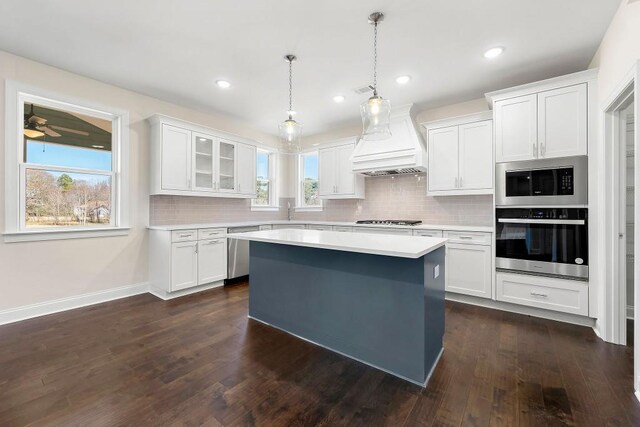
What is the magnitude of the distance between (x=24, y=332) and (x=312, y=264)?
2.84 m

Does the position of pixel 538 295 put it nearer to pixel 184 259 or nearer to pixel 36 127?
pixel 184 259

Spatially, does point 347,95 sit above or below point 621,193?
above

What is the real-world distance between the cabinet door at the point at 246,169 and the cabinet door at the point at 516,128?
3700 millimetres

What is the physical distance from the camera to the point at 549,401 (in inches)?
70.6

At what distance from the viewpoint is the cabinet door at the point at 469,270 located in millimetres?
3404

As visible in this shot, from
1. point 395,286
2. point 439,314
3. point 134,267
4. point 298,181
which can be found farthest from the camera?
point 298,181

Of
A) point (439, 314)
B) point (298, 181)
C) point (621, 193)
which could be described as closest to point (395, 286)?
point (439, 314)

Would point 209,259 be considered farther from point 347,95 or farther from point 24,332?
point 347,95

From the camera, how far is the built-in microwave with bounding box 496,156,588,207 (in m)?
2.86

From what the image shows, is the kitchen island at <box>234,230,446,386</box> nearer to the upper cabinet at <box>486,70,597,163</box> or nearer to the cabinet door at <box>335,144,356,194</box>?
the upper cabinet at <box>486,70,597,163</box>

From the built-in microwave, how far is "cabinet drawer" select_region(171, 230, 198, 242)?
390cm

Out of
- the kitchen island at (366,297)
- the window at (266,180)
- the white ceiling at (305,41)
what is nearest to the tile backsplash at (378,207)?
the window at (266,180)

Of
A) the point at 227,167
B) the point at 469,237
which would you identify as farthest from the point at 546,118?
the point at 227,167

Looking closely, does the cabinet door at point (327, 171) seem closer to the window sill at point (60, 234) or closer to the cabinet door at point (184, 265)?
the cabinet door at point (184, 265)
